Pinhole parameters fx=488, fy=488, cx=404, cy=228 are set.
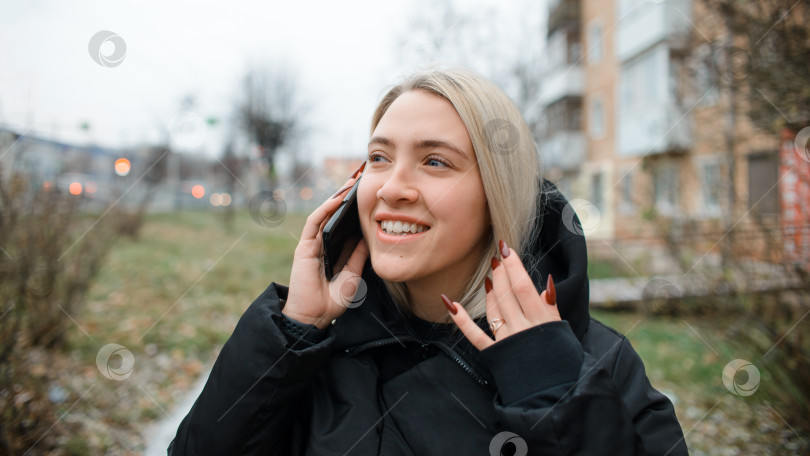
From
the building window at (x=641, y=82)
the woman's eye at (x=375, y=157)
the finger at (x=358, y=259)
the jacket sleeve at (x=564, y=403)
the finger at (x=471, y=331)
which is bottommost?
the jacket sleeve at (x=564, y=403)

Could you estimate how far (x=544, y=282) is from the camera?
157 cm

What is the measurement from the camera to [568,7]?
21516 mm

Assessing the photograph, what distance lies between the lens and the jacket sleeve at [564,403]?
119cm

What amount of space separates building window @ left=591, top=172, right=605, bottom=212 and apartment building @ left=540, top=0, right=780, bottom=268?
6 centimetres

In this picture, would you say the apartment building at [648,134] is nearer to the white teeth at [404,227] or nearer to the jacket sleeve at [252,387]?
the white teeth at [404,227]

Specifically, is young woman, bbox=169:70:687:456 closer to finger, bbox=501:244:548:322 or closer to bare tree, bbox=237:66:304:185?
finger, bbox=501:244:548:322

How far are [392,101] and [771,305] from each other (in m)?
3.98

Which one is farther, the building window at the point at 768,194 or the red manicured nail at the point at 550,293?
the building window at the point at 768,194

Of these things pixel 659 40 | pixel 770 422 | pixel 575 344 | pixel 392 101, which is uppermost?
pixel 659 40

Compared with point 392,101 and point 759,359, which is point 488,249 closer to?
point 392,101

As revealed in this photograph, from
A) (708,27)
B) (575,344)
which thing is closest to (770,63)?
(708,27)

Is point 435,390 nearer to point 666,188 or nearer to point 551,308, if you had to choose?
point 551,308

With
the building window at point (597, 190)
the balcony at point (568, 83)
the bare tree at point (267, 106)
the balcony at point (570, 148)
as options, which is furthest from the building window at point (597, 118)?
the bare tree at point (267, 106)

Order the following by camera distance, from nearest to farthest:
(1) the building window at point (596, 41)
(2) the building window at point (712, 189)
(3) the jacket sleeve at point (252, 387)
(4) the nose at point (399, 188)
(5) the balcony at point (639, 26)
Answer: (3) the jacket sleeve at point (252, 387)
(4) the nose at point (399, 188)
(2) the building window at point (712, 189)
(5) the balcony at point (639, 26)
(1) the building window at point (596, 41)
